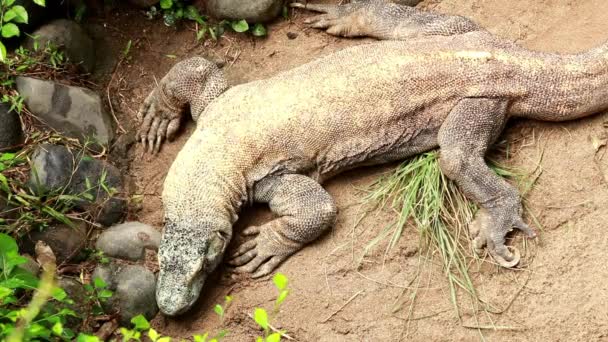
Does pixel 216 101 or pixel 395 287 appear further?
pixel 216 101

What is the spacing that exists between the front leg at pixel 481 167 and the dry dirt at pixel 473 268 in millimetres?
208

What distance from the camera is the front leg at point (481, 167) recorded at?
4738 millimetres

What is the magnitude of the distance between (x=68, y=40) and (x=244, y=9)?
138cm

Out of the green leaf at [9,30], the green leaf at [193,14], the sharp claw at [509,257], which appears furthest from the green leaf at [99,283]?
the sharp claw at [509,257]

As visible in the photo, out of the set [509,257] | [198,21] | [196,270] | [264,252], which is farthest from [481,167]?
[198,21]

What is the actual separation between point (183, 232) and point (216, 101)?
1.09 meters

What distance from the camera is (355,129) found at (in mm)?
4969

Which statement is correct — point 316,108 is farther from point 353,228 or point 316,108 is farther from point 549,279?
point 549,279

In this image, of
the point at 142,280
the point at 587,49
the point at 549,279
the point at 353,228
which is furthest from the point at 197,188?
the point at 587,49

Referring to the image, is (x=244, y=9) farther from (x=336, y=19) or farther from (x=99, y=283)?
(x=99, y=283)

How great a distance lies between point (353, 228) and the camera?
16.3 feet

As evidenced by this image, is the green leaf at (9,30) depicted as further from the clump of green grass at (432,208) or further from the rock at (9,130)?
the clump of green grass at (432,208)

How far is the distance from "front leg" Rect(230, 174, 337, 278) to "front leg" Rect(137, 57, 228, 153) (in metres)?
0.89

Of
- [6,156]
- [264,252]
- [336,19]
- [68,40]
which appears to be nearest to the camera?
[6,156]
